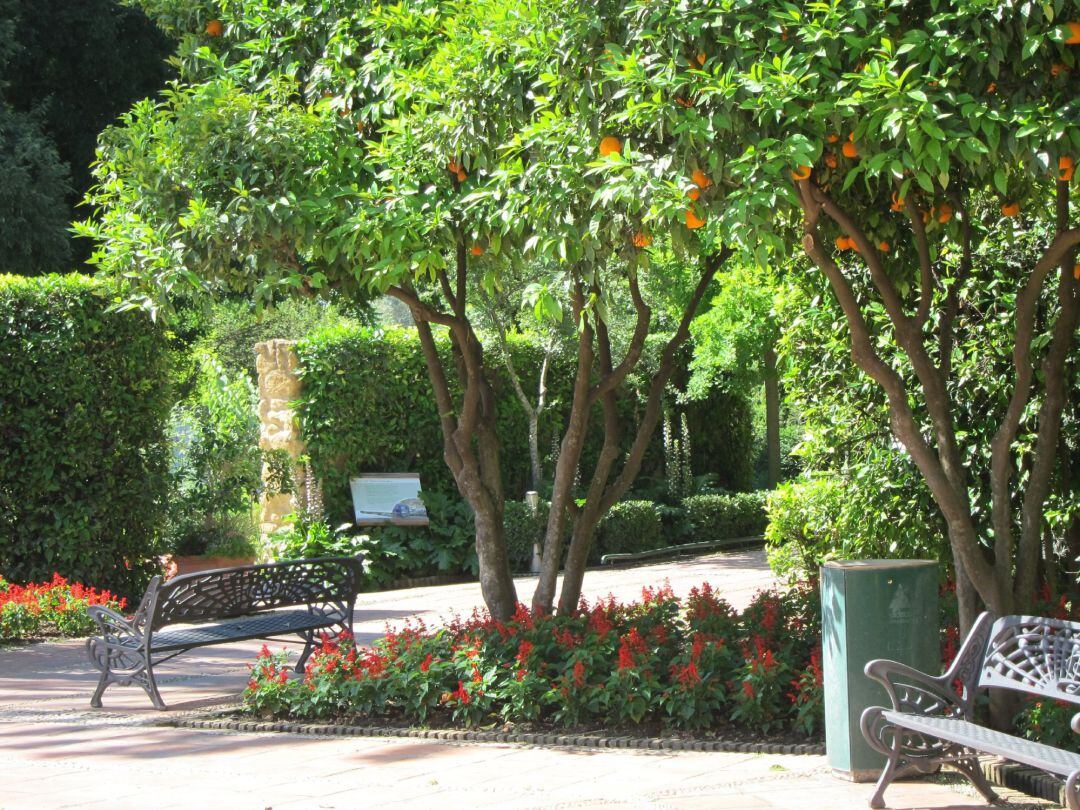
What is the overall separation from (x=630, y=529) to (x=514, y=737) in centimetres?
1175

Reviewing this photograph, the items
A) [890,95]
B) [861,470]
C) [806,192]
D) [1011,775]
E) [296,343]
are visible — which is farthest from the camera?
[296,343]

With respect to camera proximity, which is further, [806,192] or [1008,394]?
[1008,394]

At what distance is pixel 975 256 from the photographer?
8008 mm

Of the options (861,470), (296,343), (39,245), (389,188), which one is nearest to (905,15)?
(389,188)

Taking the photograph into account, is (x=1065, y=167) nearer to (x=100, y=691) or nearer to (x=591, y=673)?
(x=591, y=673)

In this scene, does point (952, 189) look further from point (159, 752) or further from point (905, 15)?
point (159, 752)

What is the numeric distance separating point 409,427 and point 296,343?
6.79 feet

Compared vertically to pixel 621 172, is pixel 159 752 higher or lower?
lower

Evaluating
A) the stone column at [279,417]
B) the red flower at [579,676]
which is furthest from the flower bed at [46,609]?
the red flower at [579,676]

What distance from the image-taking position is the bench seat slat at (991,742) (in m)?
4.19

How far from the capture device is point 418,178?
6785 millimetres

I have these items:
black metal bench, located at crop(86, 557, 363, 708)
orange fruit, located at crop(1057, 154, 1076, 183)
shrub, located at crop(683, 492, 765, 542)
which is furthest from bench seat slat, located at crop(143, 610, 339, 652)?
shrub, located at crop(683, 492, 765, 542)

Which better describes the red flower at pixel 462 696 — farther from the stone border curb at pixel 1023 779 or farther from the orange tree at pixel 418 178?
the stone border curb at pixel 1023 779

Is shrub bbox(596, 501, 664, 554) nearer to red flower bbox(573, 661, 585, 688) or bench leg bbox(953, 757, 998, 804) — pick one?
red flower bbox(573, 661, 585, 688)
